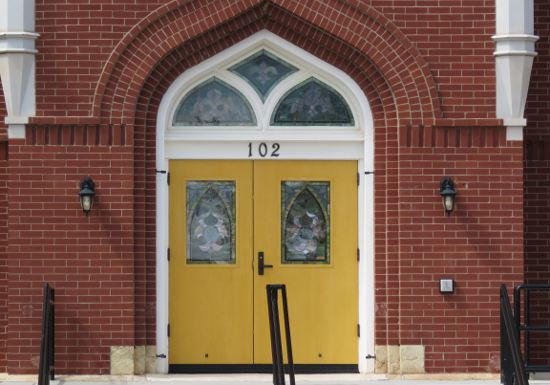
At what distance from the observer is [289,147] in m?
14.9

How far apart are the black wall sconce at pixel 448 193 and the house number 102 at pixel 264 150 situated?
6.19 feet

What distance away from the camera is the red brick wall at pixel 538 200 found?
1498 centimetres

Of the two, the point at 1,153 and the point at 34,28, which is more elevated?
the point at 34,28

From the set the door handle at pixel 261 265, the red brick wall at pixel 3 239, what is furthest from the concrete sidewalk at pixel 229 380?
the door handle at pixel 261 265

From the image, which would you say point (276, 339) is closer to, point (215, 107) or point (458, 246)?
point (458, 246)

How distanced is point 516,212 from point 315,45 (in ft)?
9.48

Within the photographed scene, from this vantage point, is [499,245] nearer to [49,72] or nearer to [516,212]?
[516,212]

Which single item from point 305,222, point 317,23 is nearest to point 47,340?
point 305,222

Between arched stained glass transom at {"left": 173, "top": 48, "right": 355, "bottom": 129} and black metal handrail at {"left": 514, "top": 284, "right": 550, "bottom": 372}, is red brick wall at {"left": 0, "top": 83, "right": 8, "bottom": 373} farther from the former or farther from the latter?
black metal handrail at {"left": 514, "top": 284, "right": 550, "bottom": 372}

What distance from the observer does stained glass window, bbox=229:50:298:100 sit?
49.1 feet

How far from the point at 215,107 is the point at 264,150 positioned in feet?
2.45

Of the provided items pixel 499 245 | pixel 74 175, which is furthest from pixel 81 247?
pixel 499 245

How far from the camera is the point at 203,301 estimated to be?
48.4 ft

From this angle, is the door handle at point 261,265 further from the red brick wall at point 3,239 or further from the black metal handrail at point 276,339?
the red brick wall at point 3,239
